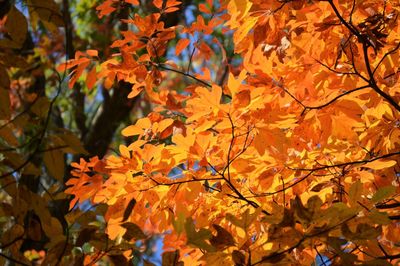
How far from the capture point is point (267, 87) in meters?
1.74

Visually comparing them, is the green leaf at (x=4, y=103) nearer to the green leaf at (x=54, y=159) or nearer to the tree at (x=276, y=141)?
the green leaf at (x=54, y=159)

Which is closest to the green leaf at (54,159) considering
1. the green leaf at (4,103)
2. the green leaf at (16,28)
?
the green leaf at (4,103)

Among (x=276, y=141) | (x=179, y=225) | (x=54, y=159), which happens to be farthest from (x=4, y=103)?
(x=276, y=141)

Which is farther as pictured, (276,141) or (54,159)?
(276,141)

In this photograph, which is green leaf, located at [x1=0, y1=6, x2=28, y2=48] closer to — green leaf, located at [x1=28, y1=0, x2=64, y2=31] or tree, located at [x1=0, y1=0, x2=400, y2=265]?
green leaf, located at [x1=28, y1=0, x2=64, y2=31]

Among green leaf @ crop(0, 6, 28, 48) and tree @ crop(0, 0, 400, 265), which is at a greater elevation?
green leaf @ crop(0, 6, 28, 48)

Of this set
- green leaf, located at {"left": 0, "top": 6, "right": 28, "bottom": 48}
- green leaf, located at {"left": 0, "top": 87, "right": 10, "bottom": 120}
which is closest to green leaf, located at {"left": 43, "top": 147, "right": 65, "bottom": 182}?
green leaf, located at {"left": 0, "top": 87, "right": 10, "bottom": 120}

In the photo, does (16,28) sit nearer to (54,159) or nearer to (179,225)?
(54,159)

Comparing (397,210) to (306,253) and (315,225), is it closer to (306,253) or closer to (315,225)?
(306,253)

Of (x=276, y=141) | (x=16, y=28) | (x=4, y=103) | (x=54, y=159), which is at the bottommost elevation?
(x=276, y=141)

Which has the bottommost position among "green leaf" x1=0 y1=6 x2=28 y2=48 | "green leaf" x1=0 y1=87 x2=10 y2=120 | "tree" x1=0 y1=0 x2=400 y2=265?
"tree" x1=0 y1=0 x2=400 y2=265

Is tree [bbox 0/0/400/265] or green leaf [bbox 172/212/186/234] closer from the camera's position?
green leaf [bbox 172/212/186/234]

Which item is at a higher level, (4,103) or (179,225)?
(4,103)

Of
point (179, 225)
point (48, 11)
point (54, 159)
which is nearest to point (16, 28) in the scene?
point (48, 11)
